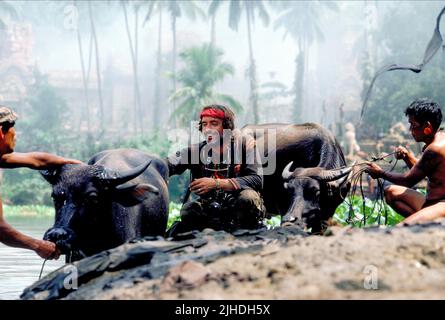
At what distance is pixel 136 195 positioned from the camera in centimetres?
552

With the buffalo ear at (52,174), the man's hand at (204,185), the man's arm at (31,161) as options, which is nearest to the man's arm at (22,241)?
the man's arm at (31,161)

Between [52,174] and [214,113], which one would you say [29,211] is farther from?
[52,174]

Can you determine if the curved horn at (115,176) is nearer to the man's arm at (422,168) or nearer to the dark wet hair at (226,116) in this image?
the dark wet hair at (226,116)

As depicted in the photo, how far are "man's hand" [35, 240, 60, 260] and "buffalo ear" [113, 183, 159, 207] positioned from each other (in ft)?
2.63

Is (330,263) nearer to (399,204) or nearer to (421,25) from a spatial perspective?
(399,204)

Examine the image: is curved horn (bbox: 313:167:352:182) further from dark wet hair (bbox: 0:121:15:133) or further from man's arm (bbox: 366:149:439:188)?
dark wet hair (bbox: 0:121:15:133)

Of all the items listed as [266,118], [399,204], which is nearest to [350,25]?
[266,118]

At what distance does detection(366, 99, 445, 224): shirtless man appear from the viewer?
5320 millimetres

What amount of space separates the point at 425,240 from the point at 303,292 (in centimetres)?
103

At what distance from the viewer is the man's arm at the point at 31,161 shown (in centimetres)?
506

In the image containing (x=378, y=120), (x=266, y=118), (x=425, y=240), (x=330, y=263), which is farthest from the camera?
(x=266, y=118)

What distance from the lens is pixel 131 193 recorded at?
550 cm

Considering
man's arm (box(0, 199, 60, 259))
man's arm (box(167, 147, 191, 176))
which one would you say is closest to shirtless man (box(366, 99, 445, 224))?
man's arm (box(167, 147, 191, 176))

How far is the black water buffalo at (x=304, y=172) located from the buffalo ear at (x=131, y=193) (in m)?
1.58
